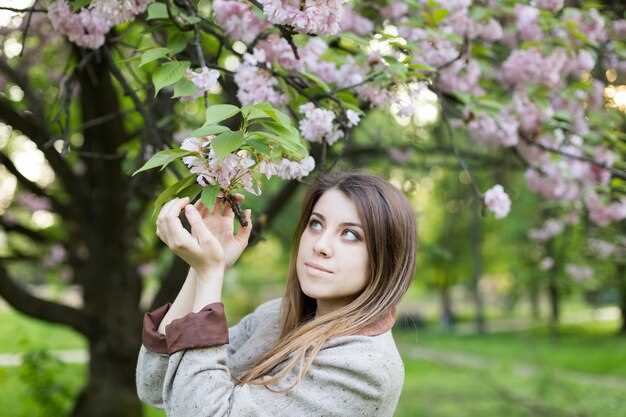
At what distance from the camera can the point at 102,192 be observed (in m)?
4.98

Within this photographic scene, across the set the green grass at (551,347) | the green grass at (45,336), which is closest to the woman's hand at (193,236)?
the green grass at (45,336)

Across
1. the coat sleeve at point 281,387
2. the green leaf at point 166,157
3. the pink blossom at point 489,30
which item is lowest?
the coat sleeve at point 281,387

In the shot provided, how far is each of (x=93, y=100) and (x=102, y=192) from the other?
812mm

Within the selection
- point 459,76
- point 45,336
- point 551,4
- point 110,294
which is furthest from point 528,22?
point 45,336

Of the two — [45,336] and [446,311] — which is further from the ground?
[45,336]

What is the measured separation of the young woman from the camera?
1.54m

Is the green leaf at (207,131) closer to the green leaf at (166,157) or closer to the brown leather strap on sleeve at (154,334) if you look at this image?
the green leaf at (166,157)

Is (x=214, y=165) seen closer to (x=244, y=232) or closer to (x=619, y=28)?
(x=244, y=232)

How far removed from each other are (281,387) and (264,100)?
2.93 ft

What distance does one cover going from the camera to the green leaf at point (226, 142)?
1409mm

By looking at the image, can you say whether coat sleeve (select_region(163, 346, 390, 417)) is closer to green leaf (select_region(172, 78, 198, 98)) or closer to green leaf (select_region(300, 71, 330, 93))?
green leaf (select_region(172, 78, 198, 98))

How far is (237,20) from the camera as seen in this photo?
2309 millimetres

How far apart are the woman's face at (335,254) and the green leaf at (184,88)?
0.43m

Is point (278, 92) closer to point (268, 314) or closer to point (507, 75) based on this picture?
point (268, 314)
